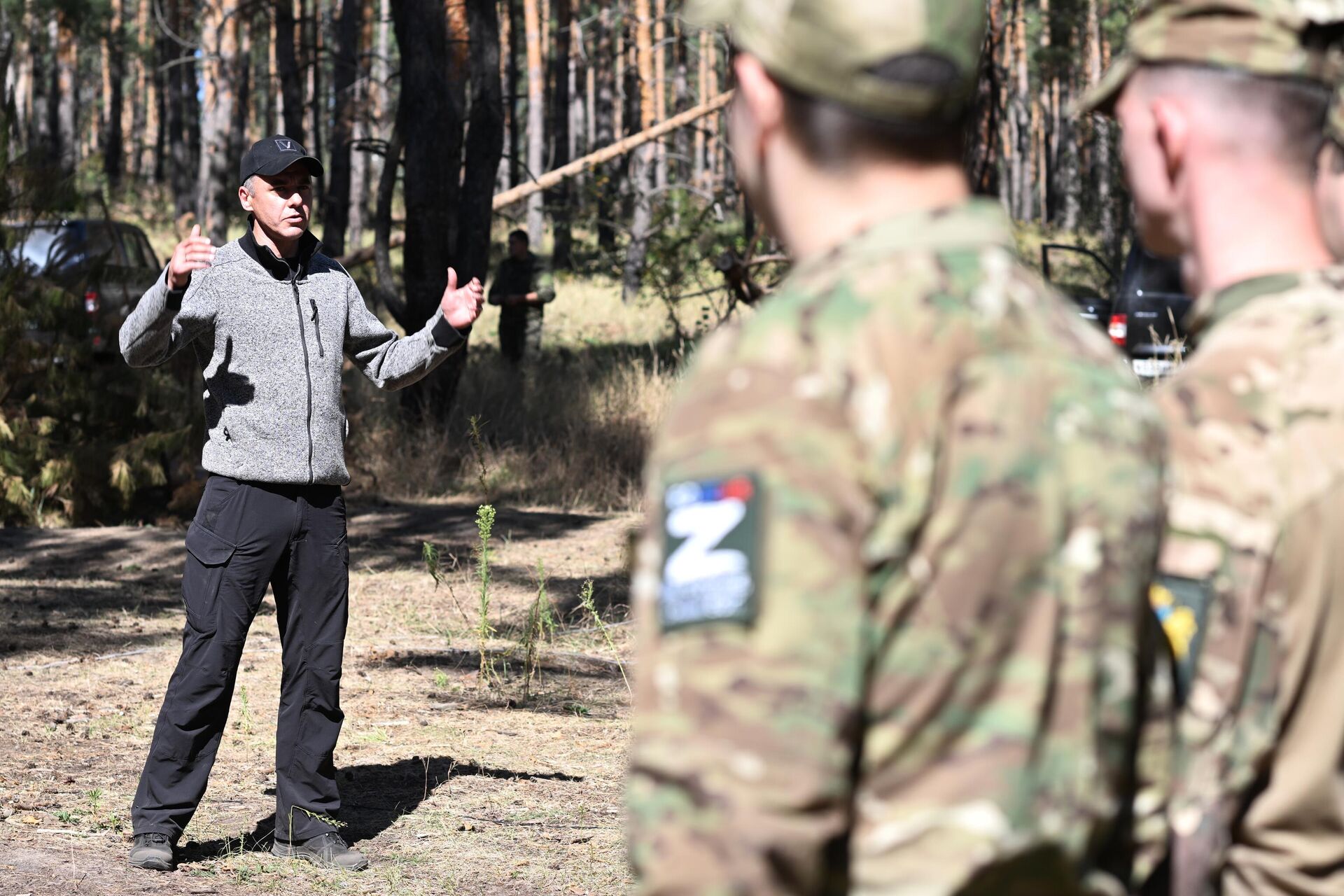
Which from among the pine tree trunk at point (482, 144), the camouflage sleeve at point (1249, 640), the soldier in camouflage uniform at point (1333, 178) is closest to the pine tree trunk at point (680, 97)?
the pine tree trunk at point (482, 144)

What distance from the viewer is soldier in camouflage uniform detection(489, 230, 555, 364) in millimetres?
16281

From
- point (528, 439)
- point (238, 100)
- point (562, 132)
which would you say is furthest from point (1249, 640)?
point (562, 132)

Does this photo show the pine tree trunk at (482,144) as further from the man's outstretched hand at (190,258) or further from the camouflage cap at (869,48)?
the camouflage cap at (869,48)

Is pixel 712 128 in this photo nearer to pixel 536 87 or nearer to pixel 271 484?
pixel 536 87

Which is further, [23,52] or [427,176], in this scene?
[23,52]

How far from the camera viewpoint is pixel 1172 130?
1.63 meters

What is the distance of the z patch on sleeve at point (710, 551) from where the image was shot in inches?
48.9

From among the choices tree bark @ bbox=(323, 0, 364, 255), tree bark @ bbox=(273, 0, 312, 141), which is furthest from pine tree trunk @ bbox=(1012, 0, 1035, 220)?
tree bark @ bbox=(273, 0, 312, 141)

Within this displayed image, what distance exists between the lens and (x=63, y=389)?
10484 millimetres

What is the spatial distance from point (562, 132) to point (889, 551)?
37.1m

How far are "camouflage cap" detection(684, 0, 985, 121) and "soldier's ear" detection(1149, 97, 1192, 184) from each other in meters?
0.35

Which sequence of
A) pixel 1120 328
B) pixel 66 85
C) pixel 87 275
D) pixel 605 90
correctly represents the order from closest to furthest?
pixel 87 275, pixel 1120 328, pixel 605 90, pixel 66 85

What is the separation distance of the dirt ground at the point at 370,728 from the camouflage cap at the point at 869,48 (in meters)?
3.58

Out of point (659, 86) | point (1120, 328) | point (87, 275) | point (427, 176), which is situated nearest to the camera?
point (87, 275)
